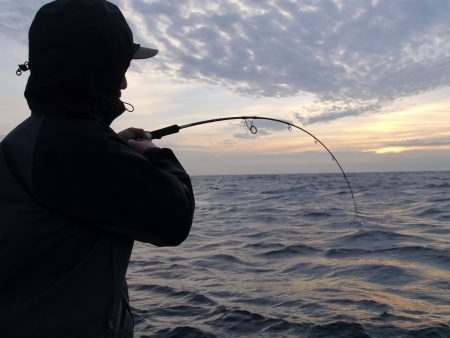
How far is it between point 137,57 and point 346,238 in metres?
9.93

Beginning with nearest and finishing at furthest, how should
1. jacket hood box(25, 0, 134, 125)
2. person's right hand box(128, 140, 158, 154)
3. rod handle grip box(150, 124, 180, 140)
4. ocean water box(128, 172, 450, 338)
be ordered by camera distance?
jacket hood box(25, 0, 134, 125) → person's right hand box(128, 140, 158, 154) → rod handle grip box(150, 124, 180, 140) → ocean water box(128, 172, 450, 338)

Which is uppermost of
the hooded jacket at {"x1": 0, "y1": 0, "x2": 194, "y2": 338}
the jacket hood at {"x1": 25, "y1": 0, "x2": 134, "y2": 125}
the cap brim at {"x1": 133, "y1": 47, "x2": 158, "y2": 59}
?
the cap brim at {"x1": 133, "y1": 47, "x2": 158, "y2": 59}

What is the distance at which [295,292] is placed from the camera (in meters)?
6.80

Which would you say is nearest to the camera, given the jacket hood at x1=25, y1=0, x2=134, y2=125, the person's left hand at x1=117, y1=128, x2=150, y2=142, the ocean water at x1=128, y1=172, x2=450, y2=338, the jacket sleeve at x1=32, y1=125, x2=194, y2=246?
the jacket sleeve at x1=32, y1=125, x2=194, y2=246

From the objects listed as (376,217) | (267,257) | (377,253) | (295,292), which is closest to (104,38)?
(295,292)

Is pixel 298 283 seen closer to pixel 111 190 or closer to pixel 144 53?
pixel 144 53

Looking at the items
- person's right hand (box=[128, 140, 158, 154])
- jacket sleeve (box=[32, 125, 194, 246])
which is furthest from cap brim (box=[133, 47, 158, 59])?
jacket sleeve (box=[32, 125, 194, 246])

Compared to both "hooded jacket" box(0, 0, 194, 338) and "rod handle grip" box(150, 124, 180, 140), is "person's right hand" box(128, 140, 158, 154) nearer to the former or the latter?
"hooded jacket" box(0, 0, 194, 338)

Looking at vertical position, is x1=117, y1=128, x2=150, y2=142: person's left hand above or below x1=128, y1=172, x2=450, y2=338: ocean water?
above

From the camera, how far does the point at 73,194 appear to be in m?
1.57

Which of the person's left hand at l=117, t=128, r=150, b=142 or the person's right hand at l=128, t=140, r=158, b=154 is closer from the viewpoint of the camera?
the person's right hand at l=128, t=140, r=158, b=154

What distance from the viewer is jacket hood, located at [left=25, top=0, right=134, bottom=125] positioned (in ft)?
5.50

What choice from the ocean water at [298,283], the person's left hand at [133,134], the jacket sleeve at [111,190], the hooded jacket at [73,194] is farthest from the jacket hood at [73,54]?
the ocean water at [298,283]

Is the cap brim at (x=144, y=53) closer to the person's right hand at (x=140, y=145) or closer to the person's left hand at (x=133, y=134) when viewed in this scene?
the person's left hand at (x=133, y=134)
